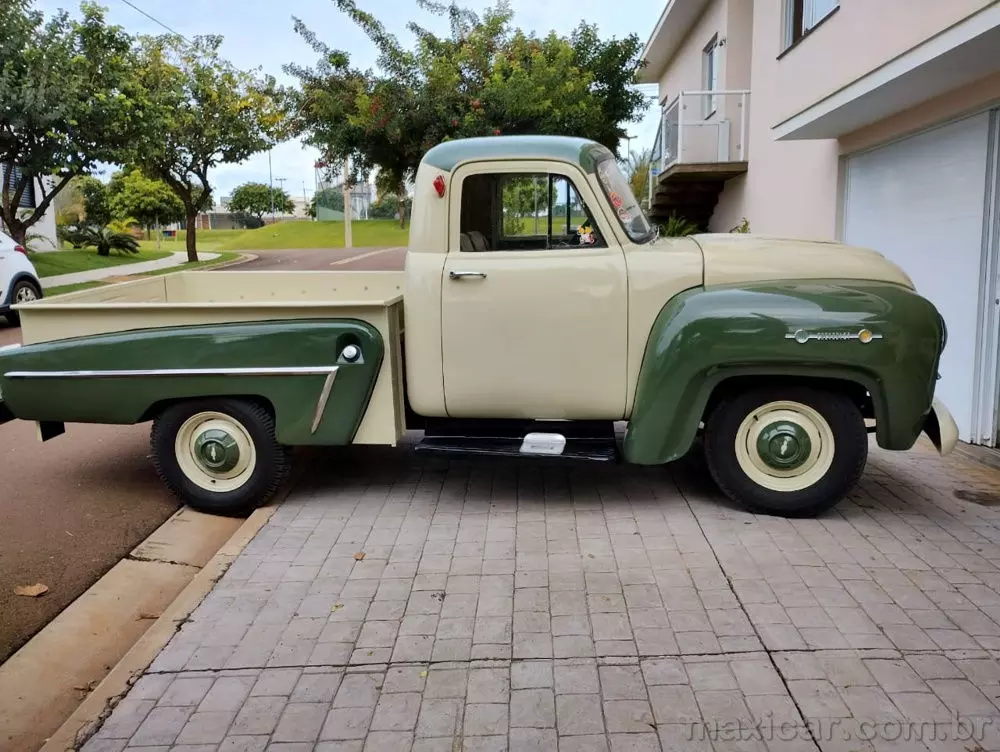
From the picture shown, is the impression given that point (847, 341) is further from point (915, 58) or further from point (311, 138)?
point (311, 138)

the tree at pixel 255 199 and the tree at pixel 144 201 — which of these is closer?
the tree at pixel 144 201

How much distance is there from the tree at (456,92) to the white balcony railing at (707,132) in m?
1.97

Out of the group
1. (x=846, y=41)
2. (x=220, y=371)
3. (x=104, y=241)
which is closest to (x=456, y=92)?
(x=846, y=41)

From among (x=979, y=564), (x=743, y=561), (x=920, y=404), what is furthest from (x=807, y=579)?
(x=920, y=404)

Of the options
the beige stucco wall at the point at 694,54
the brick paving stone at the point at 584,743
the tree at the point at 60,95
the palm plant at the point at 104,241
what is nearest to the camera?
the brick paving stone at the point at 584,743

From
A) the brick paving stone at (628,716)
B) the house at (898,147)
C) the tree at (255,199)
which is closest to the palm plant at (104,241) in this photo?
the house at (898,147)

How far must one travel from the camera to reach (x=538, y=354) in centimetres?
499

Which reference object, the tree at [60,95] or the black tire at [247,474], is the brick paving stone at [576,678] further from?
the tree at [60,95]

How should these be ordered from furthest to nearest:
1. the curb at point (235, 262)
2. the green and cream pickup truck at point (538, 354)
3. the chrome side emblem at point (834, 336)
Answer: the curb at point (235, 262) < the green and cream pickup truck at point (538, 354) < the chrome side emblem at point (834, 336)

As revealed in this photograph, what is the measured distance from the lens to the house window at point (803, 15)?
9930 mm

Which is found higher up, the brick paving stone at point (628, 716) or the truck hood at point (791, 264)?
the truck hood at point (791, 264)

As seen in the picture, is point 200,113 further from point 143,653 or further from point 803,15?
point 143,653

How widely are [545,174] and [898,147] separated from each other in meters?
4.36

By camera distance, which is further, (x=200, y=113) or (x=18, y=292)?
(x=200, y=113)
